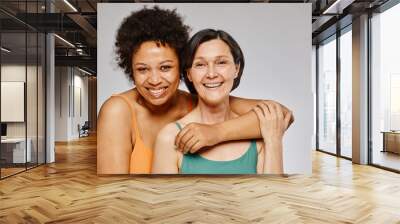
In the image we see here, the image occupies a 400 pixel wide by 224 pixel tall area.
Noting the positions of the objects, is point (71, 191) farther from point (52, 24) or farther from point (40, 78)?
point (52, 24)

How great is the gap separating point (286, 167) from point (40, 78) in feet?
17.6

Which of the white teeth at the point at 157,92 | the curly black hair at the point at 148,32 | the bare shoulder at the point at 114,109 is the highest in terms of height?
the curly black hair at the point at 148,32

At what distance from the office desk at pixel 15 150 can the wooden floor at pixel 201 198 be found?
44cm

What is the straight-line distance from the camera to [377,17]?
27.7ft

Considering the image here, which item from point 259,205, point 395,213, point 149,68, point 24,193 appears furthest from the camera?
point 149,68

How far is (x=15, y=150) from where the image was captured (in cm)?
743

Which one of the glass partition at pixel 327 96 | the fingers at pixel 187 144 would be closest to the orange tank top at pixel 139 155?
the fingers at pixel 187 144

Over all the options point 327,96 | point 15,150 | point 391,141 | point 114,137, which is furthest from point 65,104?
point 391,141

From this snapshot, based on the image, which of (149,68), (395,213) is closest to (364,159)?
(395,213)

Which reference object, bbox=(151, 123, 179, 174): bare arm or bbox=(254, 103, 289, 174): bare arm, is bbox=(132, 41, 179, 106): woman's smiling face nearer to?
bbox=(151, 123, 179, 174): bare arm

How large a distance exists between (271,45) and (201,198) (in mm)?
2952

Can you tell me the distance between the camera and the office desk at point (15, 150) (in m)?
6.99

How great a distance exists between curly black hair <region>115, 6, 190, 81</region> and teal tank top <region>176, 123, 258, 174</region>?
52.3 inches

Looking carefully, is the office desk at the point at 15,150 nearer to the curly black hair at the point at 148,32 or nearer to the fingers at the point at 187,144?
the curly black hair at the point at 148,32
